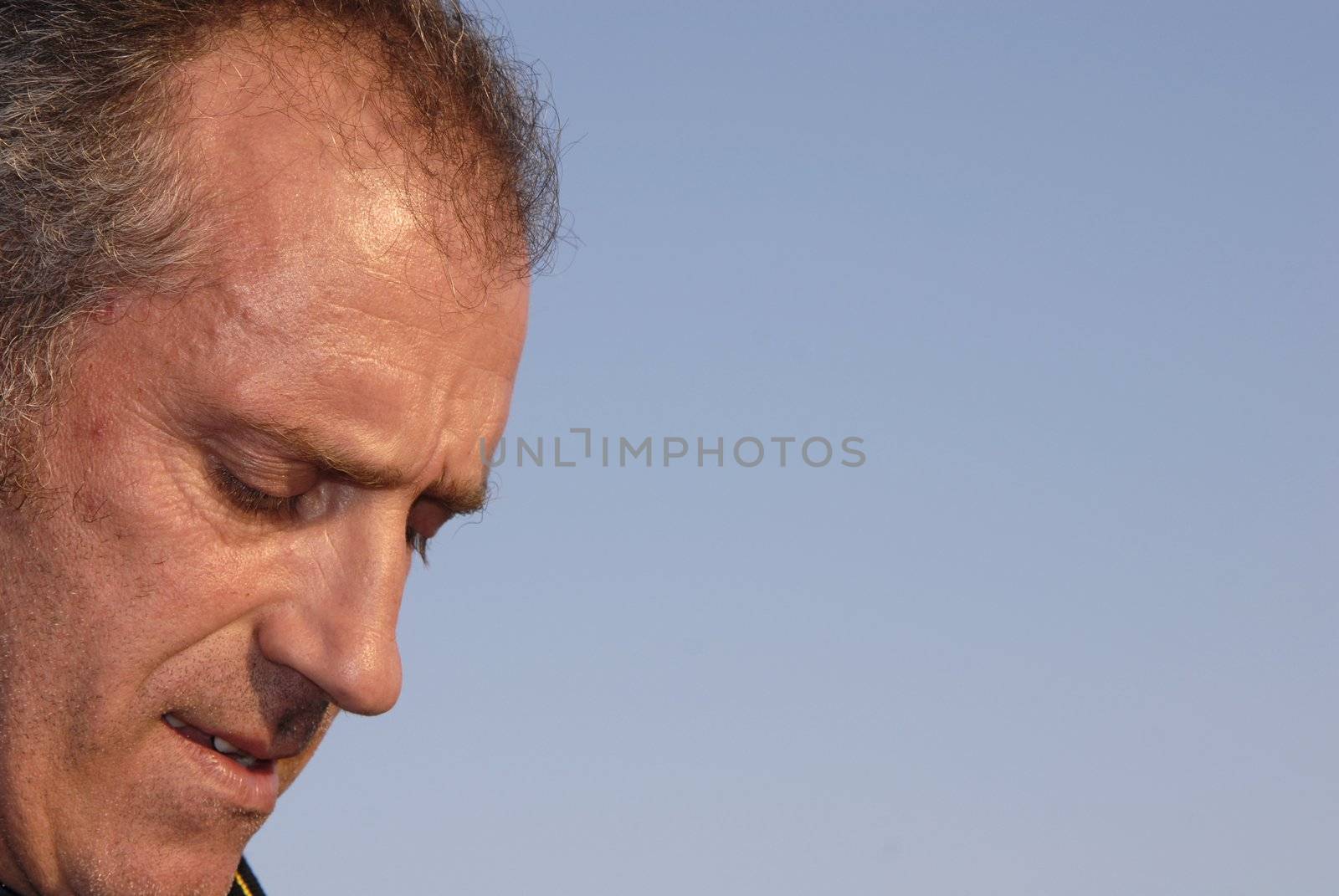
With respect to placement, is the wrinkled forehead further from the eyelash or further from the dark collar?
the dark collar

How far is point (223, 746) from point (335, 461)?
581 millimetres

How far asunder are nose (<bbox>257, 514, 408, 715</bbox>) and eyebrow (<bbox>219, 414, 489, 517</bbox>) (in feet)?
0.36

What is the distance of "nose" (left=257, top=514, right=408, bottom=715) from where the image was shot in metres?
2.61

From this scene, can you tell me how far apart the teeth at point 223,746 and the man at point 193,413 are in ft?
0.04

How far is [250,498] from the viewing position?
2.62 metres

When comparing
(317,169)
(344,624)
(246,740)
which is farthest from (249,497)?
(317,169)

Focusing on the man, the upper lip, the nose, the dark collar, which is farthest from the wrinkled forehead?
the dark collar

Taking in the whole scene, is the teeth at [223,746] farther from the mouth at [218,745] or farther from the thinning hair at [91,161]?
the thinning hair at [91,161]

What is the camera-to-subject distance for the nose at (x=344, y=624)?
8.55 feet

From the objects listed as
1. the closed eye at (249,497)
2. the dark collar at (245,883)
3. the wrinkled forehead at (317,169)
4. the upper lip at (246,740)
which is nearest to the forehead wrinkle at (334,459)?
the closed eye at (249,497)

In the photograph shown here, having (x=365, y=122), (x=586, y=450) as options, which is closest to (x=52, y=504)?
(x=365, y=122)

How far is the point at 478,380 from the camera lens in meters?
2.92

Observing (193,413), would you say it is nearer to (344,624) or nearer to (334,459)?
(334,459)

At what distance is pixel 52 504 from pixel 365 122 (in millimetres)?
905
